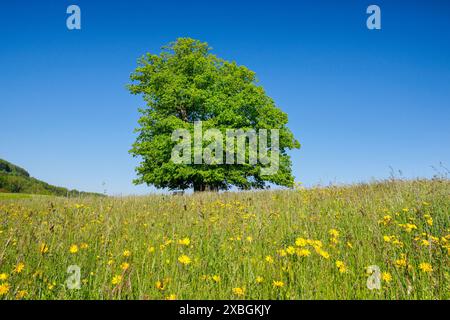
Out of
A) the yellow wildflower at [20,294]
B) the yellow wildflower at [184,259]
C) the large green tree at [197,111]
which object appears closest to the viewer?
the yellow wildflower at [20,294]

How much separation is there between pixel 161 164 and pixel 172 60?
7762mm

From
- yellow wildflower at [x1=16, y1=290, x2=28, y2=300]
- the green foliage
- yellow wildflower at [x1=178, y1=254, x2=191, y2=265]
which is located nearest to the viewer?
yellow wildflower at [x1=16, y1=290, x2=28, y2=300]

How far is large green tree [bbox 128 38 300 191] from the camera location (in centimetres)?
1886

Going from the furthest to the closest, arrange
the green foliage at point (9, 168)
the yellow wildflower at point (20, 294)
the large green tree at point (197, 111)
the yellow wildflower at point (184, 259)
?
1. the green foliage at point (9, 168)
2. the large green tree at point (197, 111)
3. the yellow wildflower at point (184, 259)
4. the yellow wildflower at point (20, 294)

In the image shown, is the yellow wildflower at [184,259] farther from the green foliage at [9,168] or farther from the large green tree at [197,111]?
the green foliage at [9,168]

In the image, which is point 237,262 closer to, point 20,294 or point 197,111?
point 20,294

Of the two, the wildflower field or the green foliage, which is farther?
the green foliage

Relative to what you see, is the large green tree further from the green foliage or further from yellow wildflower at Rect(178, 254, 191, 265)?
the green foliage

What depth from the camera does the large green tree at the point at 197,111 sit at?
61.9 feet

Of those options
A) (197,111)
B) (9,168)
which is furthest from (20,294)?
(9,168)

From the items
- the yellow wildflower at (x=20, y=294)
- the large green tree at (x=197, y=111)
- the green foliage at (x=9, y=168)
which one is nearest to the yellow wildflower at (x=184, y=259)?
the yellow wildflower at (x=20, y=294)

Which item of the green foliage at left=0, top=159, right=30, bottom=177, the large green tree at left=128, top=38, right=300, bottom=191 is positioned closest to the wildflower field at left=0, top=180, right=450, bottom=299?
the large green tree at left=128, top=38, right=300, bottom=191
